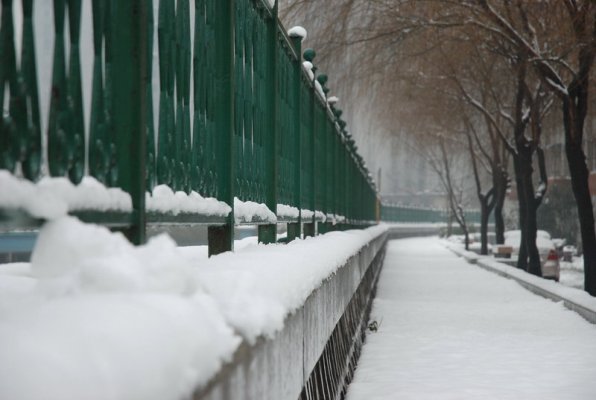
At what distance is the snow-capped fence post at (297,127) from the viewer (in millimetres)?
7621

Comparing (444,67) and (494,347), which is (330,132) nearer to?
(494,347)

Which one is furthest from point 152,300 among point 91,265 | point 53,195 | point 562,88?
point 562,88

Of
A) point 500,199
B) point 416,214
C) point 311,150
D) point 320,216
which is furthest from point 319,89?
point 416,214

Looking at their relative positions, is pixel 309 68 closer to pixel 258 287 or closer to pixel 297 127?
pixel 297 127

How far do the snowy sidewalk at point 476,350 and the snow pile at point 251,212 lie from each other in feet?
4.94

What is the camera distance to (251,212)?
5.02 meters

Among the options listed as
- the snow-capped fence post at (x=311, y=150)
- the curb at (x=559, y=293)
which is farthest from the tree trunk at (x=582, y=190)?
the snow-capped fence post at (x=311, y=150)

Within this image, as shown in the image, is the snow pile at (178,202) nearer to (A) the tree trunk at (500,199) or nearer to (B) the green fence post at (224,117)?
(B) the green fence post at (224,117)

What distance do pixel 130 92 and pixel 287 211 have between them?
4211mm

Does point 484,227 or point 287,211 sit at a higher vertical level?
point 287,211

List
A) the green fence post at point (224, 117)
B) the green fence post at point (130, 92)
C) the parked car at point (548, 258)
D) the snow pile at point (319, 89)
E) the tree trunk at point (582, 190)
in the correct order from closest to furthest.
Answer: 1. the green fence post at point (130, 92)
2. the green fence post at point (224, 117)
3. the snow pile at point (319, 89)
4. the tree trunk at point (582, 190)
5. the parked car at point (548, 258)

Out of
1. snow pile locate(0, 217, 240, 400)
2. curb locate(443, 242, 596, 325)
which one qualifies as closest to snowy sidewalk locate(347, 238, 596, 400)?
curb locate(443, 242, 596, 325)

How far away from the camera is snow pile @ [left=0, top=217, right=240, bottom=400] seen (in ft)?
3.75

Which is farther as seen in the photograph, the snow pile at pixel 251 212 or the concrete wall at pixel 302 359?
the snow pile at pixel 251 212
